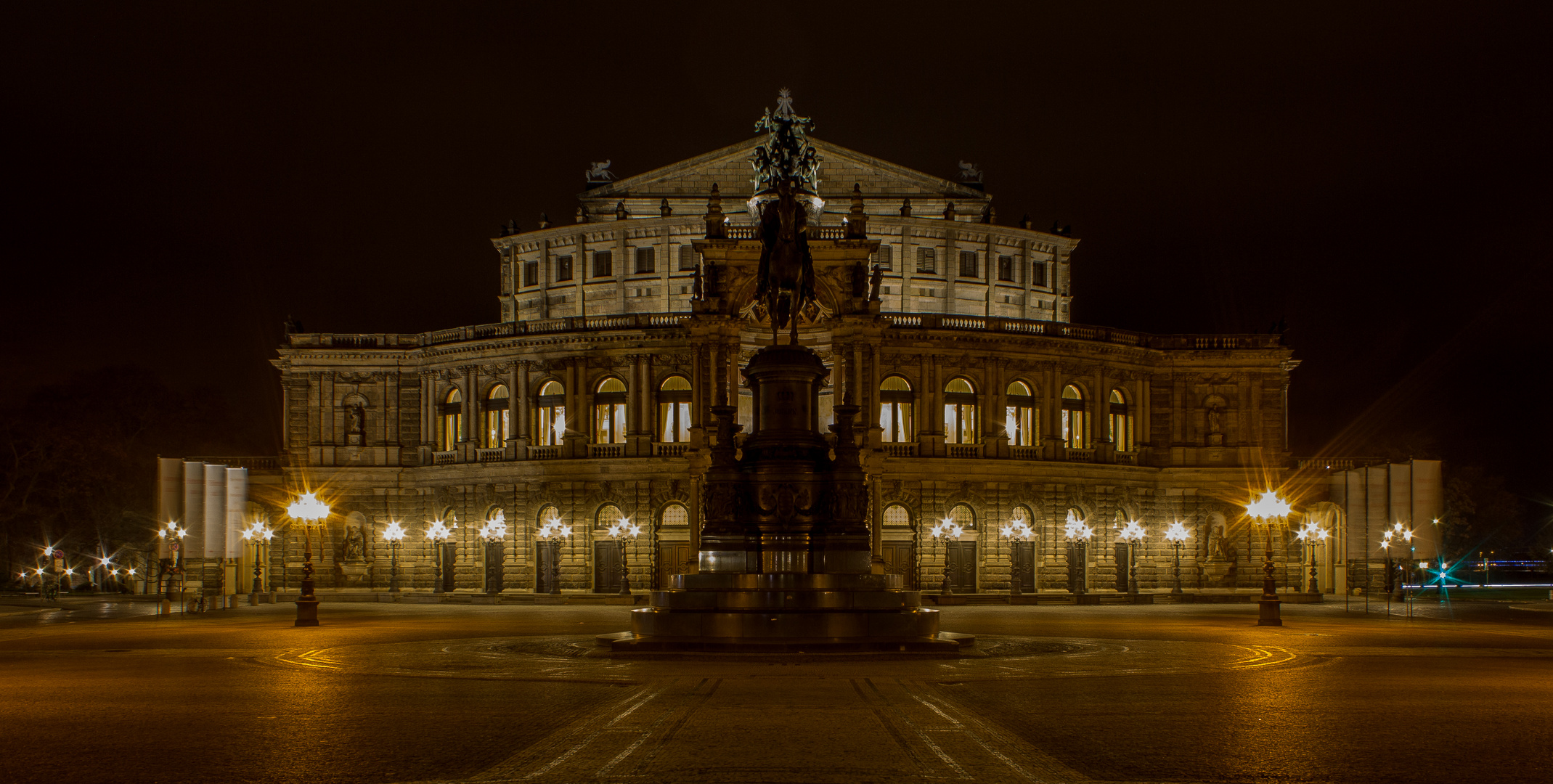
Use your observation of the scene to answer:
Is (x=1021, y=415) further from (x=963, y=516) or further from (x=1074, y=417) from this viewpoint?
(x=963, y=516)

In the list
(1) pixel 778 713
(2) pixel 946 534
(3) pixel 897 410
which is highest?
(3) pixel 897 410

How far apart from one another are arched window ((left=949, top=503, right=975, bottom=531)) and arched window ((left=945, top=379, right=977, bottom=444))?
3.39 m

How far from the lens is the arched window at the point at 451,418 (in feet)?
253

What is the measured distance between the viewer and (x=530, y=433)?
73875 millimetres

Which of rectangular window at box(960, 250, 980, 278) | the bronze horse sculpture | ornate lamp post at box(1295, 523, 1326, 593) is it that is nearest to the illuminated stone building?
ornate lamp post at box(1295, 523, 1326, 593)

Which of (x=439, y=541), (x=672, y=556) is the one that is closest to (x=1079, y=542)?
(x=672, y=556)

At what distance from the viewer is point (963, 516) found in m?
71.1

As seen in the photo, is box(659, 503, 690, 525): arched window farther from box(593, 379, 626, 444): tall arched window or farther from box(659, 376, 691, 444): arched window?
box(593, 379, 626, 444): tall arched window

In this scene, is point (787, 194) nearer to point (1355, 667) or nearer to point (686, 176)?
point (1355, 667)

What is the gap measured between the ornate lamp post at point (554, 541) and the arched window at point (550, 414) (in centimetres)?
424

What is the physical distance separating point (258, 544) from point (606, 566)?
1864 centimetres

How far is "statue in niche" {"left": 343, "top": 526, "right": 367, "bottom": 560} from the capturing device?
247 ft

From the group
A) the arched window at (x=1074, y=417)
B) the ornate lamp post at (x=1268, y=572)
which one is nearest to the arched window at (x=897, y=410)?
the arched window at (x=1074, y=417)

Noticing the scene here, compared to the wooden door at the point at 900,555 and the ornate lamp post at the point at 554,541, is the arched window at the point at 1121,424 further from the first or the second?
the ornate lamp post at the point at 554,541
